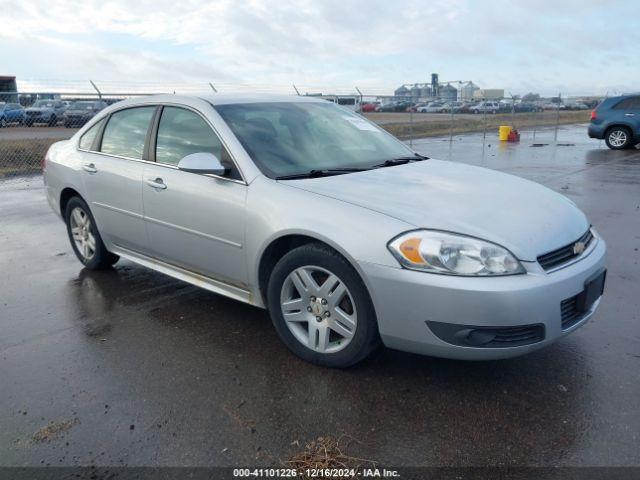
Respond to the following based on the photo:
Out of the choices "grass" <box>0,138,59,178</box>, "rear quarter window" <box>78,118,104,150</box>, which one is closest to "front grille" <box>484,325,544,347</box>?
"rear quarter window" <box>78,118,104,150</box>

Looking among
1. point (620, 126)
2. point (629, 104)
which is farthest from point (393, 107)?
point (629, 104)

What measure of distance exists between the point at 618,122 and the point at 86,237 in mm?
16045

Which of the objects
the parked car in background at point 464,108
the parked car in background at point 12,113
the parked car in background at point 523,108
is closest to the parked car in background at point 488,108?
the parked car in background at point 464,108

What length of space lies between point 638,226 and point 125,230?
579cm

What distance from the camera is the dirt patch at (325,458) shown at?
2615mm

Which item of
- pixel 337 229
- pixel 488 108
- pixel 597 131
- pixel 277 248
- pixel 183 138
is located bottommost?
pixel 488 108

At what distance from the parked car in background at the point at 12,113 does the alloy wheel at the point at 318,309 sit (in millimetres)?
21300

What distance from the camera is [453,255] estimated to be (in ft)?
9.86

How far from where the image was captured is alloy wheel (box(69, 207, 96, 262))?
5.38m

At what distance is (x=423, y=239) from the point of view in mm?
3033

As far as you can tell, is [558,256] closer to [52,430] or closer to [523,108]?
[52,430]

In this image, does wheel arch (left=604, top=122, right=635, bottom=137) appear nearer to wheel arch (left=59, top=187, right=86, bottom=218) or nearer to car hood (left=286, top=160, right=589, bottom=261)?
car hood (left=286, top=160, right=589, bottom=261)

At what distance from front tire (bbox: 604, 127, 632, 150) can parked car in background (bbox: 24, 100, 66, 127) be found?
1986 cm

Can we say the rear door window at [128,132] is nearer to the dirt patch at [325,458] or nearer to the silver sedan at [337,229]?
the silver sedan at [337,229]
